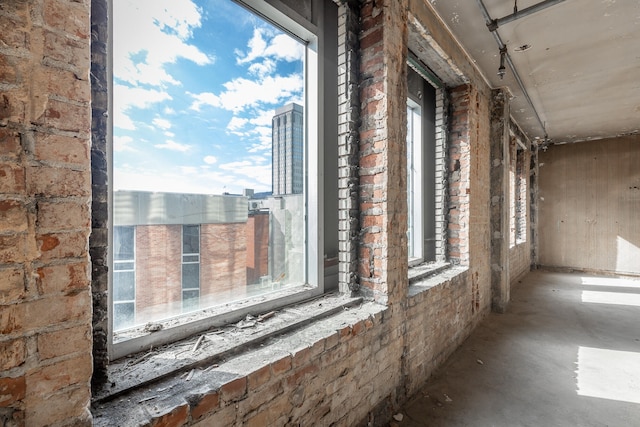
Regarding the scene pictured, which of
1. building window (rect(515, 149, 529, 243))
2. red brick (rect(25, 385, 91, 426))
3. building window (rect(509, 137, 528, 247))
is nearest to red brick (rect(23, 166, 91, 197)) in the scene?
red brick (rect(25, 385, 91, 426))

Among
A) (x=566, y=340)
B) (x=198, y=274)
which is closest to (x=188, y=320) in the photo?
(x=198, y=274)

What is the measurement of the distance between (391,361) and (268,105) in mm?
1859

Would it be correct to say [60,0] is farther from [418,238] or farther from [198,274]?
[418,238]

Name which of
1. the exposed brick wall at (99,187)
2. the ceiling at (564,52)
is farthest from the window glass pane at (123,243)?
the ceiling at (564,52)

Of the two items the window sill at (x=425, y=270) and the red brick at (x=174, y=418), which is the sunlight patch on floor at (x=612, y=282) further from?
the red brick at (x=174, y=418)

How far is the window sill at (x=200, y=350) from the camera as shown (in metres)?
1.00

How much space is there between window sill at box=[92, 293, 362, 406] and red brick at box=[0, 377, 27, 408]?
11.3 inches

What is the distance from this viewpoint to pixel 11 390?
0.65 metres

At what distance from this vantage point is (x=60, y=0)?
72cm

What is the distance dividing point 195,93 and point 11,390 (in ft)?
4.06

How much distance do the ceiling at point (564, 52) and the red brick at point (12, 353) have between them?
10.1 ft

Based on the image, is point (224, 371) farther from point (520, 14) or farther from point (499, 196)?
point (499, 196)

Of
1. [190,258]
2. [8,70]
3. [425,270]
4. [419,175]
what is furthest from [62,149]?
[419,175]

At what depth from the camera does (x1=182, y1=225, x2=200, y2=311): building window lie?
4.55 ft
